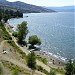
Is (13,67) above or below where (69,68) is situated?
above

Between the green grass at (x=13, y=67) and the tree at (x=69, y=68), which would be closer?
the green grass at (x=13, y=67)

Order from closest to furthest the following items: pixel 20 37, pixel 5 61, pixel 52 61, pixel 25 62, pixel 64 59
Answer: pixel 5 61 < pixel 25 62 < pixel 52 61 < pixel 64 59 < pixel 20 37

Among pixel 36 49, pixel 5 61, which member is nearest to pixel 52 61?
pixel 36 49

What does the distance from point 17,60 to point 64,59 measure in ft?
120

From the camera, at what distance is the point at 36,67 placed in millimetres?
74188

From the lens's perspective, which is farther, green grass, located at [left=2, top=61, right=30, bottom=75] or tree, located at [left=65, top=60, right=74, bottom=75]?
tree, located at [left=65, top=60, right=74, bottom=75]

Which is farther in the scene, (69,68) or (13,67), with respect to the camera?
(69,68)

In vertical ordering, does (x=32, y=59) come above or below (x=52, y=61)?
above

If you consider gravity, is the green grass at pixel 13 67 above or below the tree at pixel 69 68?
above

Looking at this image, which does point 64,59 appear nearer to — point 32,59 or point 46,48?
point 46,48

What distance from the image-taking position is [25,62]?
7625 centimetres

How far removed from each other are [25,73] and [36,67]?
1165cm

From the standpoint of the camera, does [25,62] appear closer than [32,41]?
Yes

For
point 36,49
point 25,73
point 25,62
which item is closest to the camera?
point 25,73
